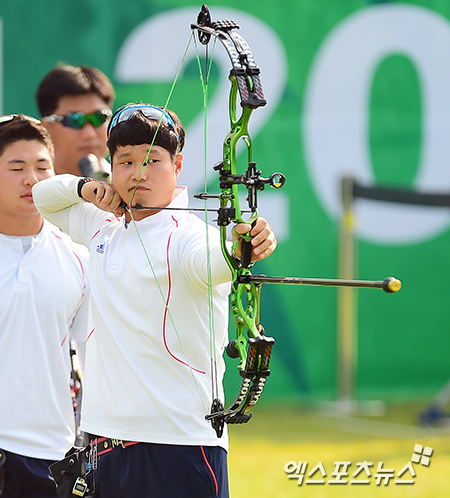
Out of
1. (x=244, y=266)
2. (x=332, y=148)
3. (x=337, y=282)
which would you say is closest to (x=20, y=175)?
(x=244, y=266)

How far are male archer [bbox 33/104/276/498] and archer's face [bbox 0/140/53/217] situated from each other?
0.46 meters

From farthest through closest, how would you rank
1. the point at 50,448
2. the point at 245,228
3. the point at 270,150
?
the point at 270,150 → the point at 50,448 → the point at 245,228

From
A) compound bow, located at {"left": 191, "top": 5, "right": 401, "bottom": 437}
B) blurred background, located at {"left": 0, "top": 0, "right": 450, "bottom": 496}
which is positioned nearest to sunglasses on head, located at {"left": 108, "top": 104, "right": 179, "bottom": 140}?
compound bow, located at {"left": 191, "top": 5, "right": 401, "bottom": 437}

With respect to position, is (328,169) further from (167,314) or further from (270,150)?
(167,314)

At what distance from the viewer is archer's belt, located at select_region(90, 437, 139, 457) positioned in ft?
6.86

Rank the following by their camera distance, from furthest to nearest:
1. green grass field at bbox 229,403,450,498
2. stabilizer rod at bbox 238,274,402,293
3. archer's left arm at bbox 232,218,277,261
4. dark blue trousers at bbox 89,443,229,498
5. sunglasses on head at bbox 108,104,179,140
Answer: green grass field at bbox 229,403,450,498 < sunglasses on head at bbox 108,104,179,140 < dark blue trousers at bbox 89,443,229,498 < archer's left arm at bbox 232,218,277,261 < stabilizer rod at bbox 238,274,402,293

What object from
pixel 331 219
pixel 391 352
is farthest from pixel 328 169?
pixel 391 352

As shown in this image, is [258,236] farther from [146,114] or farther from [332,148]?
[332,148]

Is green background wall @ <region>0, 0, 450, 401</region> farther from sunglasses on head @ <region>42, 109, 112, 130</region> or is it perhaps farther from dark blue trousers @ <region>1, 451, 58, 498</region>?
dark blue trousers @ <region>1, 451, 58, 498</region>

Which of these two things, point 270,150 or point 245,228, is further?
point 270,150

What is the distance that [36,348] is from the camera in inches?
99.8

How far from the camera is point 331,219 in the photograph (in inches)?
255

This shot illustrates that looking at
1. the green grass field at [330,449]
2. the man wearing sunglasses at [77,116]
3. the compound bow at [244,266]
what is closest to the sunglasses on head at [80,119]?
the man wearing sunglasses at [77,116]

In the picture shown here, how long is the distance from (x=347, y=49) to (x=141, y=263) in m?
4.82
